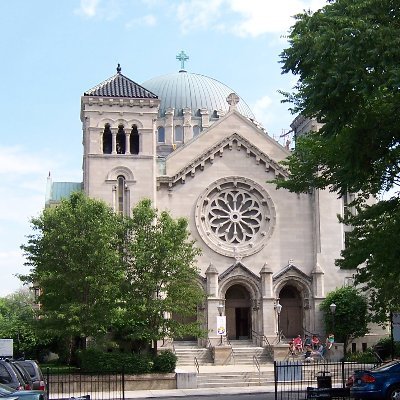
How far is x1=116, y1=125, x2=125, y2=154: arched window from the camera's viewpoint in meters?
49.4

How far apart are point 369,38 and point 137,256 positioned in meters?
23.3

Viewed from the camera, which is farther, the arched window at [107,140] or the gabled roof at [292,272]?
the arched window at [107,140]

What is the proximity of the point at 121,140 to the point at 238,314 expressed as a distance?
44.4 feet

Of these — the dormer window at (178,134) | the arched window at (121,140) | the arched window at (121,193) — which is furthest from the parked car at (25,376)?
the dormer window at (178,134)

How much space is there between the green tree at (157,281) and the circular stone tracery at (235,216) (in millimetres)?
9657

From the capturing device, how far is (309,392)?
72.9 feet

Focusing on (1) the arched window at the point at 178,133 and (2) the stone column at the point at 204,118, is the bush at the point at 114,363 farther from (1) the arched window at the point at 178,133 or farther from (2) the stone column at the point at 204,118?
(2) the stone column at the point at 204,118

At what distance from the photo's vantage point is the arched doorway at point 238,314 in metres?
49.8

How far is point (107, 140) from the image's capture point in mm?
49438

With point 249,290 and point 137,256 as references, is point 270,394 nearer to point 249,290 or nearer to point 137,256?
point 137,256

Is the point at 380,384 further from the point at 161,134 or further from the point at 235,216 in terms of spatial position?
the point at 161,134

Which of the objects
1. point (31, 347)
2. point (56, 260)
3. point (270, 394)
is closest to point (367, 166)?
point (270, 394)

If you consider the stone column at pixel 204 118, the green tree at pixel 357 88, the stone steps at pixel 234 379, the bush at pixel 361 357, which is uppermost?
the stone column at pixel 204 118

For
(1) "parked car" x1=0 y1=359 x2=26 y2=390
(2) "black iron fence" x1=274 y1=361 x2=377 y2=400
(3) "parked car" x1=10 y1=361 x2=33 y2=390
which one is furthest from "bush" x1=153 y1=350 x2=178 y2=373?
(1) "parked car" x1=0 y1=359 x2=26 y2=390
